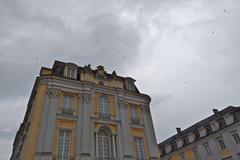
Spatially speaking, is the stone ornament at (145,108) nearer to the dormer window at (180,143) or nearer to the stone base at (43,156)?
the stone base at (43,156)

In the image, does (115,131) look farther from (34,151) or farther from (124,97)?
(34,151)

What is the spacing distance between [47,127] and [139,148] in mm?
8811

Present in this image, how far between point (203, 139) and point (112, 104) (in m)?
18.9

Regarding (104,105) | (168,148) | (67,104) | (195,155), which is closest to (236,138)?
(195,155)

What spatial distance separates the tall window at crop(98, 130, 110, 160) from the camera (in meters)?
17.3

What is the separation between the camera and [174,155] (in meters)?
36.7

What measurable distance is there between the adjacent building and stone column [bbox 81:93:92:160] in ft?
68.0

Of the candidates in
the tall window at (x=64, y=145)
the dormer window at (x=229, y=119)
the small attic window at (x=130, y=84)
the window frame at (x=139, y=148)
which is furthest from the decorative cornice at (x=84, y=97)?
the dormer window at (x=229, y=119)

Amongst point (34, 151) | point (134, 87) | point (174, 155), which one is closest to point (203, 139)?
point (174, 155)

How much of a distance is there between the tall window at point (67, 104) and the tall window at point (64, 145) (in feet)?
6.12

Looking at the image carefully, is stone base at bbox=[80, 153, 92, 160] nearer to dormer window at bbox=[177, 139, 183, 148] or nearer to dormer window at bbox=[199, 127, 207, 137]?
dormer window at bbox=[199, 127, 207, 137]

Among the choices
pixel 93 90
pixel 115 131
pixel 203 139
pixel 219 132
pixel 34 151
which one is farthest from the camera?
pixel 203 139

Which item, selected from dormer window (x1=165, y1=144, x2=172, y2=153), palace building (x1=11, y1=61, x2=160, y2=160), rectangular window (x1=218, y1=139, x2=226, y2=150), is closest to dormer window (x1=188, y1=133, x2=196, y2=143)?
rectangular window (x1=218, y1=139, x2=226, y2=150)

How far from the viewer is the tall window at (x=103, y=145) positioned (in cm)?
1733
